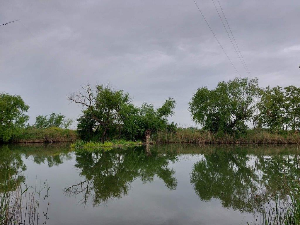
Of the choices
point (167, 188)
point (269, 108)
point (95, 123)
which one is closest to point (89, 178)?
point (167, 188)

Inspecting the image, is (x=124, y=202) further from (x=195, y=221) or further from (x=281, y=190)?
(x=281, y=190)

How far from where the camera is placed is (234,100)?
34281mm

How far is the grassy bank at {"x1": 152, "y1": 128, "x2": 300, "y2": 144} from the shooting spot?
106 ft

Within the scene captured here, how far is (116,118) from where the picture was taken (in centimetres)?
3098

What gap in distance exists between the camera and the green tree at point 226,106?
Answer: 3394 centimetres

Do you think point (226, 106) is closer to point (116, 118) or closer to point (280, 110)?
point (280, 110)

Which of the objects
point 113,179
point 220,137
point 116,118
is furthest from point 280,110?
point 113,179

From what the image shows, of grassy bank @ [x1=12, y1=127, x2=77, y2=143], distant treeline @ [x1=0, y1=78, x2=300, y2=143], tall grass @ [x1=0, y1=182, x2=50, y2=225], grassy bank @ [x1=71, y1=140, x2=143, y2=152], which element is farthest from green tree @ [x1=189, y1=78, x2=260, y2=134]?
tall grass @ [x1=0, y1=182, x2=50, y2=225]

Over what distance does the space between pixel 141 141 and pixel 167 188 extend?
82.3ft

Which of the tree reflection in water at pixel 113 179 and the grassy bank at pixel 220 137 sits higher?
the grassy bank at pixel 220 137

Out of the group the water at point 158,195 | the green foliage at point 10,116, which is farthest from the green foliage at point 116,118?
the water at point 158,195

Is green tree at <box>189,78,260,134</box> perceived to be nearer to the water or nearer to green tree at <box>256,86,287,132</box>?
green tree at <box>256,86,287,132</box>

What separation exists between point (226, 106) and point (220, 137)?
416cm

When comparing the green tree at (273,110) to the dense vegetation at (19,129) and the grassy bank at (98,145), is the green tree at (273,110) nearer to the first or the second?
the grassy bank at (98,145)
